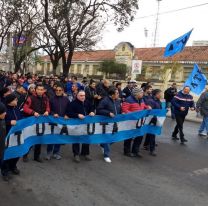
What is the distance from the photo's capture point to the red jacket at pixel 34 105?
6614mm

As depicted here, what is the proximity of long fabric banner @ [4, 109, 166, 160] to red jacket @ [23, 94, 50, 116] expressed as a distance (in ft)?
0.56

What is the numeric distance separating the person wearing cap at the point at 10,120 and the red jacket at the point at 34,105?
0.70 m

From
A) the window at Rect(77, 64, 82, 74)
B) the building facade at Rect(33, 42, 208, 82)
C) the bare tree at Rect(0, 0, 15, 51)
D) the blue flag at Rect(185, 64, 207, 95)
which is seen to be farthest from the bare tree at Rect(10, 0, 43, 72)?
the window at Rect(77, 64, 82, 74)

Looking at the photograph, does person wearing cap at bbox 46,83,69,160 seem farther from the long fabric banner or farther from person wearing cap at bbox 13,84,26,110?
person wearing cap at bbox 13,84,26,110

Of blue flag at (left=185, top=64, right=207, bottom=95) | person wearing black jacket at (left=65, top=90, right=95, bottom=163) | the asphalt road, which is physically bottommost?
the asphalt road

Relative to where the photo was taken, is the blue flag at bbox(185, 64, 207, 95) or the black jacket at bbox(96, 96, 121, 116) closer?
the black jacket at bbox(96, 96, 121, 116)

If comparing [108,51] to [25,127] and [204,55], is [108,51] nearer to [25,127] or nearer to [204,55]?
[204,55]

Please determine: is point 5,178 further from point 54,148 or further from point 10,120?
point 54,148

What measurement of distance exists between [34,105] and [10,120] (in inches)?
43.5

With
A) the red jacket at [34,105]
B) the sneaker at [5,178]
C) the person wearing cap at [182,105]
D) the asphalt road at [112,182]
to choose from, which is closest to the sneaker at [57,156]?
the asphalt road at [112,182]

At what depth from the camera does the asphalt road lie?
5129 millimetres

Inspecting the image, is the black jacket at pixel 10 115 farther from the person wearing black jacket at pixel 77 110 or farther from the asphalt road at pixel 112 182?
the person wearing black jacket at pixel 77 110

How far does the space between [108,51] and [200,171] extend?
47.4 m

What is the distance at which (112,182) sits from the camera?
5961 mm
